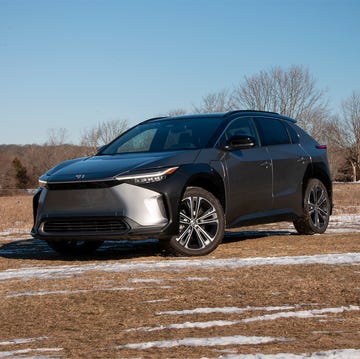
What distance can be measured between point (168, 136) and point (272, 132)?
5.13 ft

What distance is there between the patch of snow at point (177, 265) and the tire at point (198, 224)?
0.40 metres

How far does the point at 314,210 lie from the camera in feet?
33.3

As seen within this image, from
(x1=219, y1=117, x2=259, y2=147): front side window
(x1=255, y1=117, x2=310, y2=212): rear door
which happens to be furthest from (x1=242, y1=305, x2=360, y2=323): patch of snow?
(x1=255, y1=117, x2=310, y2=212): rear door

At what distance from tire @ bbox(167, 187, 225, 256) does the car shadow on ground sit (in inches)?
10.8

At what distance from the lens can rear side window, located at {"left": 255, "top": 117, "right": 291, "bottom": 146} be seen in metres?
9.49

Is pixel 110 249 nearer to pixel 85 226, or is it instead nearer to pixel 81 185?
pixel 85 226

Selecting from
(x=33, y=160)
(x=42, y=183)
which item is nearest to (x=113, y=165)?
(x=42, y=183)

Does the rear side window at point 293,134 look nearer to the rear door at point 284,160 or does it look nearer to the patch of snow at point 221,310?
the rear door at point 284,160

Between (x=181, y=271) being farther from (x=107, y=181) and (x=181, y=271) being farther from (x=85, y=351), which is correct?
(x=85, y=351)

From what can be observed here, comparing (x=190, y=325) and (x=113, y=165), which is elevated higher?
(x=113, y=165)

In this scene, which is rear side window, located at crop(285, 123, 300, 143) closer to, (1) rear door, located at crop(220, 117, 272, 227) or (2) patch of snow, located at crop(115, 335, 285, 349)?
(1) rear door, located at crop(220, 117, 272, 227)

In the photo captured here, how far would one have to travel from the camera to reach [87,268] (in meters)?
7.30

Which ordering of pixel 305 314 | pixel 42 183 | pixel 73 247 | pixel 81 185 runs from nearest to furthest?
pixel 305 314
pixel 81 185
pixel 42 183
pixel 73 247

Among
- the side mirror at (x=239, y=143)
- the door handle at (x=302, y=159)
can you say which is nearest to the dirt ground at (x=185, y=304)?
the side mirror at (x=239, y=143)
